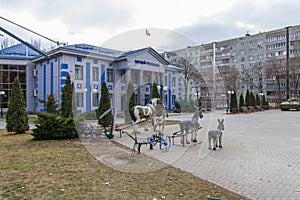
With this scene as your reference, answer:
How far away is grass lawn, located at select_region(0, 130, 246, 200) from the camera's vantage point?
3.48 m

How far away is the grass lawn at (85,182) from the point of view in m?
3.48

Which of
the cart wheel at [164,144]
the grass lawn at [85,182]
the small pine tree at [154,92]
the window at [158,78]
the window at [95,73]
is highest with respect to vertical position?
the window at [95,73]

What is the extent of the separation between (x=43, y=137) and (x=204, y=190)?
6.27 m

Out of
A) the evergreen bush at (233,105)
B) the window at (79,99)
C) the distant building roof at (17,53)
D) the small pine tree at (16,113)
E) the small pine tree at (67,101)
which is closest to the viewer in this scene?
the window at (79,99)

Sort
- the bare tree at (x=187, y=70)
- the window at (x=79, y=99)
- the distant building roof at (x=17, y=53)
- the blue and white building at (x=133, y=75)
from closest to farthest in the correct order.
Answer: the bare tree at (x=187, y=70) → the blue and white building at (x=133, y=75) → the window at (x=79, y=99) → the distant building roof at (x=17, y=53)

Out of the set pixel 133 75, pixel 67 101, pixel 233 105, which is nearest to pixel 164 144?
pixel 133 75

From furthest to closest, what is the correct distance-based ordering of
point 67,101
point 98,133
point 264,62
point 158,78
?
1. point 264,62
2. point 67,101
3. point 98,133
4. point 158,78

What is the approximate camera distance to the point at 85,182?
13.1 ft

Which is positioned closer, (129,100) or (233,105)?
(129,100)

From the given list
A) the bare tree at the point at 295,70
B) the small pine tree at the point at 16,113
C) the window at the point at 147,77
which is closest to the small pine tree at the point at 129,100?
the window at the point at 147,77

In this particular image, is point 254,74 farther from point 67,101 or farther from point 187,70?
point 187,70

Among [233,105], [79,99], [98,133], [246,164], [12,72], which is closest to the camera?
[246,164]

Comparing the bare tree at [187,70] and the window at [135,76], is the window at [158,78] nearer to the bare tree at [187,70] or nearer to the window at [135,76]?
the window at [135,76]

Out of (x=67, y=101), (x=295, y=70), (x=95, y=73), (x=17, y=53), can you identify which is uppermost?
(x=17, y=53)
